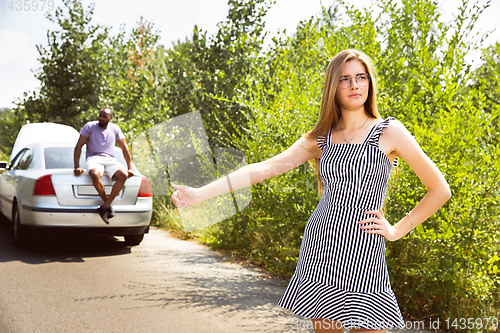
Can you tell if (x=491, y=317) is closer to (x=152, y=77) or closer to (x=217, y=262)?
(x=217, y=262)

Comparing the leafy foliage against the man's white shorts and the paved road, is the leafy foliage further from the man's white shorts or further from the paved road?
the man's white shorts

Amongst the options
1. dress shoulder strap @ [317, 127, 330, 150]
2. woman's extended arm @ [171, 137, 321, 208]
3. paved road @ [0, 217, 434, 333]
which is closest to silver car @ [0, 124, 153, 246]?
paved road @ [0, 217, 434, 333]

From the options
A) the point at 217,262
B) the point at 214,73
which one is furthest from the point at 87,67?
the point at 217,262

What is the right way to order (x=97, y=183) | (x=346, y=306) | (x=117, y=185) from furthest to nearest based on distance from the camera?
(x=117, y=185) → (x=97, y=183) → (x=346, y=306)

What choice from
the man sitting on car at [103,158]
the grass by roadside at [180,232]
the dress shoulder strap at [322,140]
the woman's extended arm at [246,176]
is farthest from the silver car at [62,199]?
the dress shoulder strap at [322,140]

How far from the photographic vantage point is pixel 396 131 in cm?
208

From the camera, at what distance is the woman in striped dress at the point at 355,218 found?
2.04 meters

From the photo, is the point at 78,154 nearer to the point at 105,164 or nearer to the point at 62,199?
the point at 105,164

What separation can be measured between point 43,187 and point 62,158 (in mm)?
1118

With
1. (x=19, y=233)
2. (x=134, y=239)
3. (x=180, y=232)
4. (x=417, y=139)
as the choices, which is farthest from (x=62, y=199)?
(x=417, y=139)

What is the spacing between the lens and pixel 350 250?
2.08 m

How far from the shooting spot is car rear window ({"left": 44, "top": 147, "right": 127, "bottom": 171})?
7.28 m

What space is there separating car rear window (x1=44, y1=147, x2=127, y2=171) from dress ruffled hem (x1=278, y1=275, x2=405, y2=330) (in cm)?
603

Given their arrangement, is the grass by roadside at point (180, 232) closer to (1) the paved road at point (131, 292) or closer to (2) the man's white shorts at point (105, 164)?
(1) the paved road at point (131, 292)
